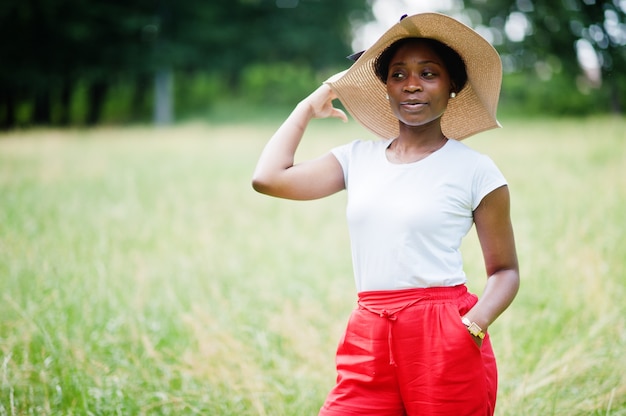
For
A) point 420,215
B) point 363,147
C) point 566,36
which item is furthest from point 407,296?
point 566,36

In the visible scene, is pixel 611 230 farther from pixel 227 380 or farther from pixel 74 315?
pixel 74 315

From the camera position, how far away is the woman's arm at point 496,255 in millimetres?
1805

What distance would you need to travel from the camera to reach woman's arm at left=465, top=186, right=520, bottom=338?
180 cm

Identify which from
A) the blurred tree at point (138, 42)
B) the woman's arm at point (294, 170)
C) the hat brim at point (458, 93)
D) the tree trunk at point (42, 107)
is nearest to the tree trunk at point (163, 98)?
the blurred tree at point (138, 42)

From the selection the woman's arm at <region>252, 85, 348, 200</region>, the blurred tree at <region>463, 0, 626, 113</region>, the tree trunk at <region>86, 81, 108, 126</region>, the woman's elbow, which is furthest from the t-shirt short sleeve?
the tree trunk at <region>86, 81, 108, 126</region>

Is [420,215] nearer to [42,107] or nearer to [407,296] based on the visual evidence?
[407,296]

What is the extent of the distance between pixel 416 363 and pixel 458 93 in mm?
928

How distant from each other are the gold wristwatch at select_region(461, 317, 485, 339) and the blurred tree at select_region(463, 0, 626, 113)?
Answer: 66.6 feet

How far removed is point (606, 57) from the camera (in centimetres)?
2280

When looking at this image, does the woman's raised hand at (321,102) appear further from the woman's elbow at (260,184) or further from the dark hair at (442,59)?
the woman's elbow at (260,184)

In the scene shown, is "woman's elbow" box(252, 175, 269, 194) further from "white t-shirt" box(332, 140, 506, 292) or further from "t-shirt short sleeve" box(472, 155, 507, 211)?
"t-shirt short sleeve" box(472, 155, 507, 211)

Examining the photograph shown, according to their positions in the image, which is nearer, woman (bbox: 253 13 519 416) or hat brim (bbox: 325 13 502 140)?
woman (bbox: 253 13 519 416)

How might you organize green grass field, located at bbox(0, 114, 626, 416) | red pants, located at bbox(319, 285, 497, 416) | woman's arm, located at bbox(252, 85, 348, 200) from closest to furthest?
1. red pants, located at bbox(319, 285, 497, 416)
2. woman's arm, located at bbox(252, 85, 348, 200)
3. green grass field, located at bbox(0, 114, 626, 416)

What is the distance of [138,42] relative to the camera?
27078 millimetres
